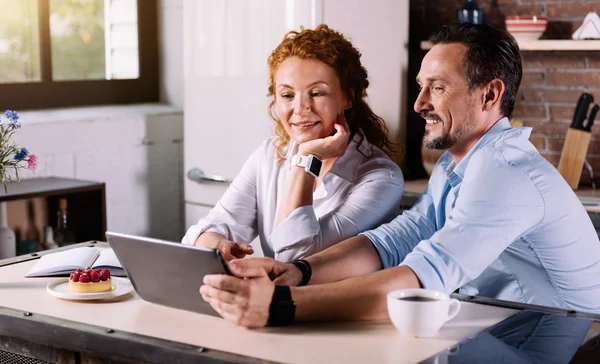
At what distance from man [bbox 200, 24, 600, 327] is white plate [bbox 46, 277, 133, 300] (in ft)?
0.94

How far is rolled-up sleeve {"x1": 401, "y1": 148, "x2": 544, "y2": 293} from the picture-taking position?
1.82m

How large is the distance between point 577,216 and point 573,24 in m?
2.11

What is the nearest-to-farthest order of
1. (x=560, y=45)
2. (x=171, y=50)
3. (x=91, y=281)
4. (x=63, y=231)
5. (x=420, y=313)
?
(x=420, y=313) → (x=91, y=281) → (x=560, y=45) → (x=63, y=231) → (x=171, y=50)

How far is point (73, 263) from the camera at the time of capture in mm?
2164

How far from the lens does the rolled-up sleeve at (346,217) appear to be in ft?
7.54

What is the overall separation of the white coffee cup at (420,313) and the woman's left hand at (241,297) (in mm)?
233

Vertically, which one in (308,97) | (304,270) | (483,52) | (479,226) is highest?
(483,52)

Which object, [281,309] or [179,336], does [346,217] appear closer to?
[281,309]

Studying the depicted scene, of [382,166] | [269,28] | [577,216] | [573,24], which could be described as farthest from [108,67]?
[577,216]

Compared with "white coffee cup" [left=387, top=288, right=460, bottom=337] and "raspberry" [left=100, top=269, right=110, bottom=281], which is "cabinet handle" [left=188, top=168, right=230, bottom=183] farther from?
"white coffee cup" [left=387, top=288, right=460, bottom=337]

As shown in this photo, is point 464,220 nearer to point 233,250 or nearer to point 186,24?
point 233,250

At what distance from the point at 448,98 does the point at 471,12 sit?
1.99 metres

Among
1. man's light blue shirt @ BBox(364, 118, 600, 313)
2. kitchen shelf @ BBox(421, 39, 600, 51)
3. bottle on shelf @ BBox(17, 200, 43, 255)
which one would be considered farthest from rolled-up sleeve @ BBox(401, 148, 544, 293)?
bottle on shelf @ BBox(17, 200, 43, 255)

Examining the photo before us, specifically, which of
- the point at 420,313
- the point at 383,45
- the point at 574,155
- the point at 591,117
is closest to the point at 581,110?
the point at 591,117
